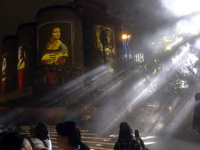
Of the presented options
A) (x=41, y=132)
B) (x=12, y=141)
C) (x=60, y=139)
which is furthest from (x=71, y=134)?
(x=41, y=132)

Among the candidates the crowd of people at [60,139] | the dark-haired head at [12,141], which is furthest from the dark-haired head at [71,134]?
the dark-haired head at [12,141]

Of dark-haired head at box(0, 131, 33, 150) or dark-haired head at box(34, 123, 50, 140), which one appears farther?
dark-haired head at box(34, 123, 50, 140)

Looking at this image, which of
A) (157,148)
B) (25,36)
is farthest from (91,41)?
(157,148)

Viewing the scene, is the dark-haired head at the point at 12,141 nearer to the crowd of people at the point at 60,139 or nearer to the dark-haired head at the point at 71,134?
the crowd of people at the point at 60,139

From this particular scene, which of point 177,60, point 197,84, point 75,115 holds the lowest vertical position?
point 75,115

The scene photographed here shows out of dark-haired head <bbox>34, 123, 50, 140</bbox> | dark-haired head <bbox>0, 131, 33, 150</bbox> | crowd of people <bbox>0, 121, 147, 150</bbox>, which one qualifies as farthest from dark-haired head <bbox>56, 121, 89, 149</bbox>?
dark-haired head <bbox>34, 123, 50, 140</bbox>

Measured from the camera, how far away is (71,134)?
3.14 meters

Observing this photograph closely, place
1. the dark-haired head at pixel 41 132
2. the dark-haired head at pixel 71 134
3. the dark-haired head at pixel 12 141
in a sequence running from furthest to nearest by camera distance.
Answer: the dark-haired head at pixel 41 132 → the dark-haired head at pixel 71 134 → the dark-haired head at pixel 12 141

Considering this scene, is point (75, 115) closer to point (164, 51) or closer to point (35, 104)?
point (35, 104)

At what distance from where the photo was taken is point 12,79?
49531 mm

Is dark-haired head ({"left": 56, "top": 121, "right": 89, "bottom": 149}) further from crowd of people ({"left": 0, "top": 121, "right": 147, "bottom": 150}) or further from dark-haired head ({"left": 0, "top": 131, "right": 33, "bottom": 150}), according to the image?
dark-haired head ({"left": 0, "top": 131, "right": 33, "bottom": 150})

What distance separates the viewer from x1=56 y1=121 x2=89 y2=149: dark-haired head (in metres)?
3.10

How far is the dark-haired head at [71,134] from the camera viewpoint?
3.10 m

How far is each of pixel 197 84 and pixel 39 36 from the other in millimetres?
29719
